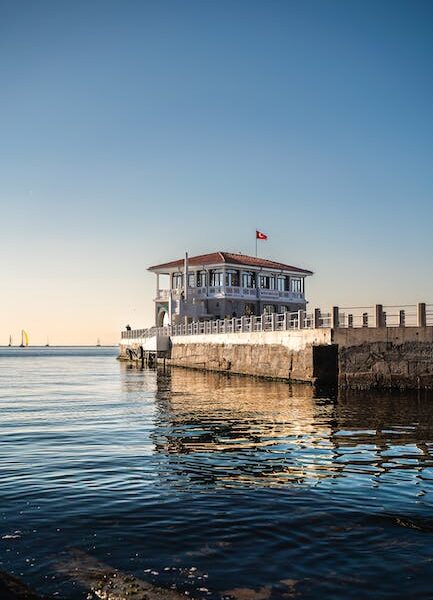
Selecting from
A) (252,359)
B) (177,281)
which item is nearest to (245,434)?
(252,359)

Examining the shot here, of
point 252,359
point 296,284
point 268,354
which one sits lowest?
point 252,359

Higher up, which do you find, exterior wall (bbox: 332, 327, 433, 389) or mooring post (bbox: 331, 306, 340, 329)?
mooring post (bbox: 331, 306, 340, 329)

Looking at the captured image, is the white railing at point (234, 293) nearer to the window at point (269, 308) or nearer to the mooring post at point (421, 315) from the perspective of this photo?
the window at point (269, 308)

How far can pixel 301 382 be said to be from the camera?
29.7m

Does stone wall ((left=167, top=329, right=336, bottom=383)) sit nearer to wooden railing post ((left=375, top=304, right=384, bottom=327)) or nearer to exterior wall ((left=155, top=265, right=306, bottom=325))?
wooden railing post ((left=375, top=304, right=384, bottom=327))

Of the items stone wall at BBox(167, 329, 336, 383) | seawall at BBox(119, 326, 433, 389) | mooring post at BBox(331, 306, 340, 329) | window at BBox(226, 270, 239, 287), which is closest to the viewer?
seawall at BBox(119, 326, 433, 389)

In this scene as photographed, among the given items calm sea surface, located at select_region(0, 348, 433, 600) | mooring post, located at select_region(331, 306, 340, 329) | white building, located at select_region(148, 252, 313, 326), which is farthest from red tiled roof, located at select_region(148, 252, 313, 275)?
calm sea surface, located at select_region(0, 348, 433, 600)

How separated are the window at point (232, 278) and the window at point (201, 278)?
2355 mm

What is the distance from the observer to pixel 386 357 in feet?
83.8

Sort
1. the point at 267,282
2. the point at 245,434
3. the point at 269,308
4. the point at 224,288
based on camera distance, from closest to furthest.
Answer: the point at 245,434
the point at 224,288
the point at 269,308
the point at 267,282

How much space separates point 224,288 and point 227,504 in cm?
4710

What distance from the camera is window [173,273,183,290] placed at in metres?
60.1

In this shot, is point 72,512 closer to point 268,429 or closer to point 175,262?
point 268,429

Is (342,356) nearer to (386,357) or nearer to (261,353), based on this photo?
(386,357)
